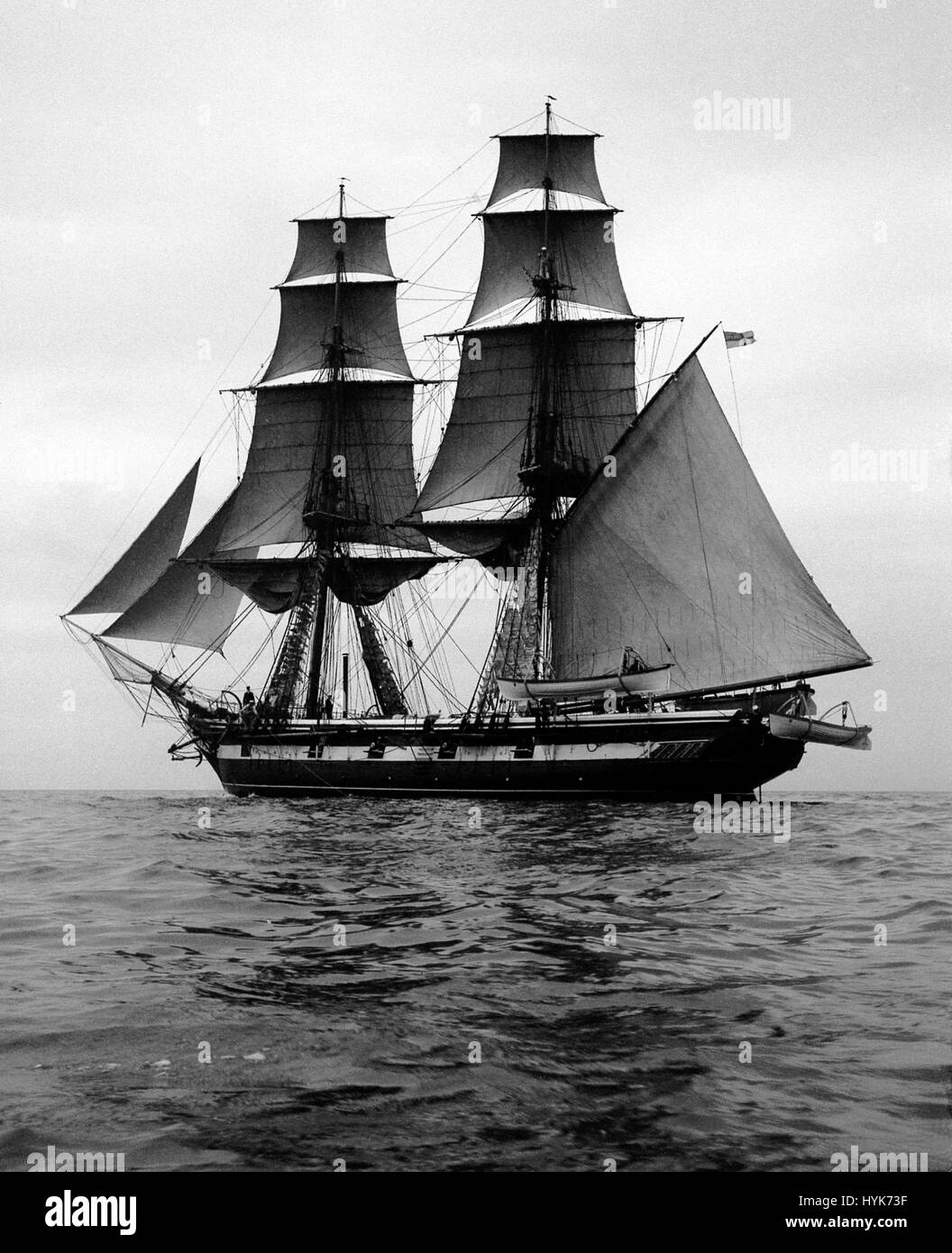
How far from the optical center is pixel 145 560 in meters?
60.7

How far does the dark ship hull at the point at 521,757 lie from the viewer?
163ft

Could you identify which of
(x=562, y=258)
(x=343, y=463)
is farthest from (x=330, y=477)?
(x=562, y=258)

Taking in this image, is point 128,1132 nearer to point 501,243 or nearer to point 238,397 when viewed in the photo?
point 501,243

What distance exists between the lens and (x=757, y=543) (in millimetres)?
45062

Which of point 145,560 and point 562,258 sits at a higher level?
point 562,258

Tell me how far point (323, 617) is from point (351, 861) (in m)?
44.4

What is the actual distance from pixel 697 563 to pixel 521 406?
2085 cm

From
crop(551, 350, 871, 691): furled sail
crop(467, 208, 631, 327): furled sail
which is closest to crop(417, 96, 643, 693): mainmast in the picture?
crop(467, 208, 631, 327): furled sail

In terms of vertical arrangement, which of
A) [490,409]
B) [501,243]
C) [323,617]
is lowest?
[323,617]

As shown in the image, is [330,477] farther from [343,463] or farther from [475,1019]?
[475,1019]

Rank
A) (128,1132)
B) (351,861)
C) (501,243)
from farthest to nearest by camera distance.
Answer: (501,243) → (351,861) → (128,1132)

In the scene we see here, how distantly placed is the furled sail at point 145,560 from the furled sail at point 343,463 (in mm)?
7262
